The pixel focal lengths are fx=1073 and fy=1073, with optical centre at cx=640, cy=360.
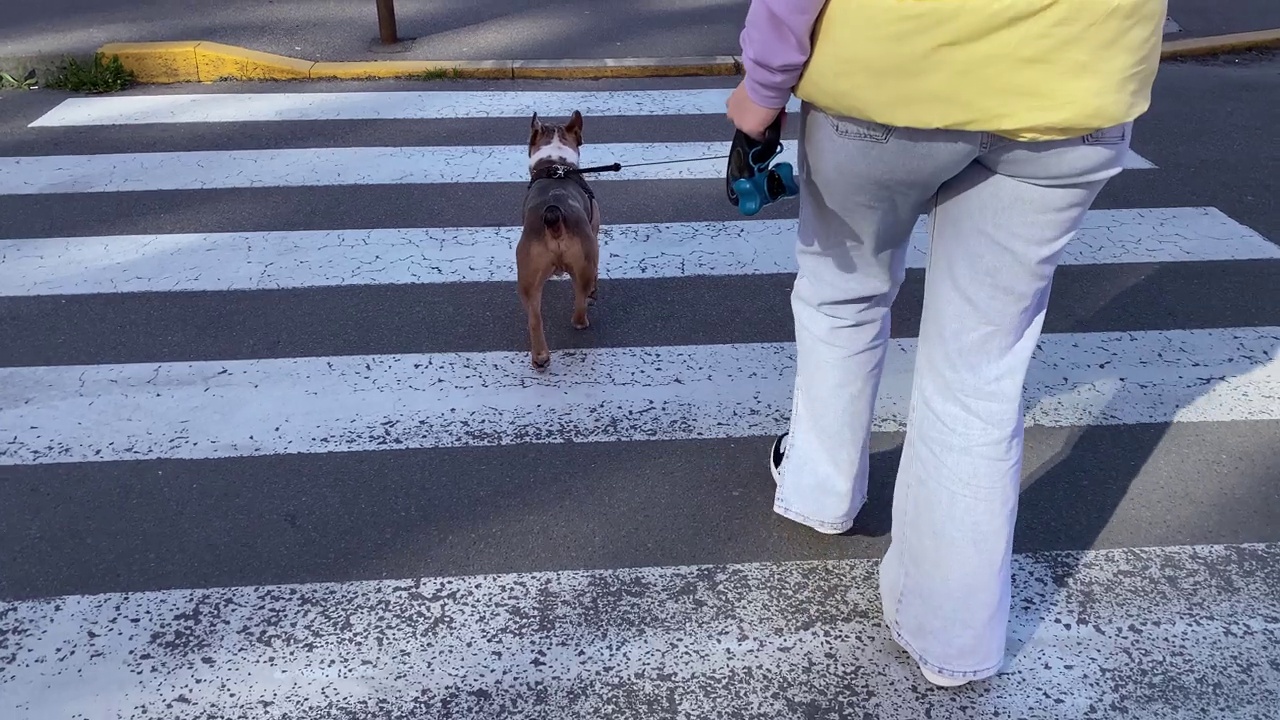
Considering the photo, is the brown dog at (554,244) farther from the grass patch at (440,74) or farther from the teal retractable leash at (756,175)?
the grass patch at (440,74)

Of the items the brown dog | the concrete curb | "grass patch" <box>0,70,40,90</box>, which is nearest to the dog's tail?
the brown dog

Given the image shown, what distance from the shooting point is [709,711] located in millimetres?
2492

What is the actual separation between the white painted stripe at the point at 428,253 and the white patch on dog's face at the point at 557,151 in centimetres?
51

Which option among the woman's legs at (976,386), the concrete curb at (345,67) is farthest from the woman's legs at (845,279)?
the concrete curb at (345,67)

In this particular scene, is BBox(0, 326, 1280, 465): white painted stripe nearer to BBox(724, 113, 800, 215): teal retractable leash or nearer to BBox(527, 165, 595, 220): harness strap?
BBox(527, 165, 595, 220): harness strap

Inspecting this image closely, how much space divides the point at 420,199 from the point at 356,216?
1.15 ft

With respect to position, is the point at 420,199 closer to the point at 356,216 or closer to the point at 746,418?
the point at 356,216

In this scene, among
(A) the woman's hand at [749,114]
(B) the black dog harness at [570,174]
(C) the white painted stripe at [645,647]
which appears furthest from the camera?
(B) the black dog harness at [570,174]

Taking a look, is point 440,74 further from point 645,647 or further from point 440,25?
point 645,647

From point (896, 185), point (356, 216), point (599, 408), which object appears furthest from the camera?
point (356, 216)

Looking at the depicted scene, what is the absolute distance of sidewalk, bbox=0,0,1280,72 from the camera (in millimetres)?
7680

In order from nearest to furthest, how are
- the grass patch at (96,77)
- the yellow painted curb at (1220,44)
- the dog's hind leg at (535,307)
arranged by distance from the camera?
the dog's hind leg at (535,307), the grass patch at (96,77), the yellow painted curb at (1220,44)

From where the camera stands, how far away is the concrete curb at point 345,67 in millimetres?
7168

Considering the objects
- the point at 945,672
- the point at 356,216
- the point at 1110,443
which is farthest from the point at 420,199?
the point at 945,672
